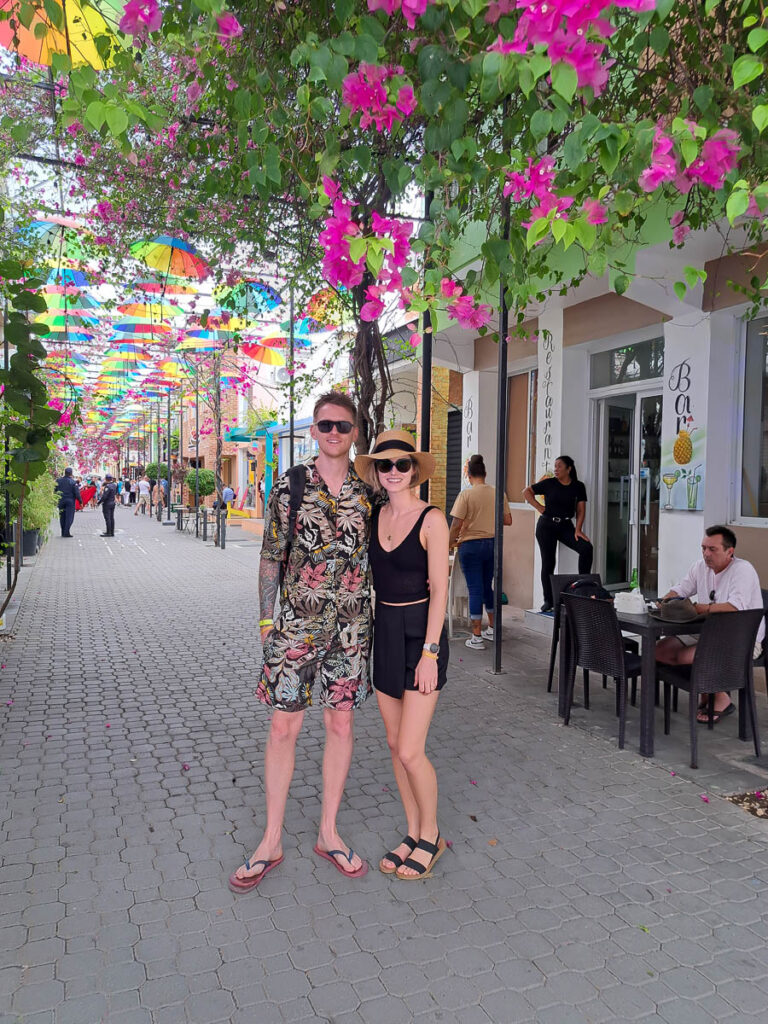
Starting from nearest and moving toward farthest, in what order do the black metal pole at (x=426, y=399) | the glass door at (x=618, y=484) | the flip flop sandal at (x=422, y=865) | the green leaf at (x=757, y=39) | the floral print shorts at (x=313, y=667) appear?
1. the green leaf at (x=757, y=39)
2. the floral print shorts at (x=313, y=667)
3. the flip flop sandal at (x=422, y=865)
4. the black metal pole at (x=426, y=399)
5. the glass door at (x=618, y=484)

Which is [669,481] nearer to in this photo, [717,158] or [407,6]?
[717,158]

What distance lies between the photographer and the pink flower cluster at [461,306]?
10.7ft

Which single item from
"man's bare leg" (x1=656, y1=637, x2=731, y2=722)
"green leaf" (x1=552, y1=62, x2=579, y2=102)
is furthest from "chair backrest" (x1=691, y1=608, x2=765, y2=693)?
"green leaf" (x1=552, y1=62, x2=579, y2=102)

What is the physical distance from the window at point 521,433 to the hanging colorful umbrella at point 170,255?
453 centimetres

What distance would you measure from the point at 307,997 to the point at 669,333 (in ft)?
21.9

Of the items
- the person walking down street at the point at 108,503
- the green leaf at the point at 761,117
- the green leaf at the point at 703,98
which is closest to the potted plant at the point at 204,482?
the person walking down street at the point at 108,503

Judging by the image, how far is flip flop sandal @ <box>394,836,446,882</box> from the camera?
3.18m

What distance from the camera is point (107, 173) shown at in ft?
23.7

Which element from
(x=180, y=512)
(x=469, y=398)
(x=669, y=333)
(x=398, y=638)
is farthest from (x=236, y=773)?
(x=180, y=512)

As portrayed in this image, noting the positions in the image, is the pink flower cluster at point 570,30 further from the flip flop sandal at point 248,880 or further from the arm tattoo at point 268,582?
the flip flop sandal at point 248,880

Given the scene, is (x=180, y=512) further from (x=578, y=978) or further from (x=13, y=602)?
(x=578, y=978)

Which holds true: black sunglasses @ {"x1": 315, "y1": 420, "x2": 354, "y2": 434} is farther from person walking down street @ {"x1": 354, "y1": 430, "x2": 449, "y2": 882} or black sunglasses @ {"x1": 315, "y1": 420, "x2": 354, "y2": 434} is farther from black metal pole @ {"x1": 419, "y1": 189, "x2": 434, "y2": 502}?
black metal pole @ {"x1": 419, "y1": 189, "x2": 434, "y2": 502}

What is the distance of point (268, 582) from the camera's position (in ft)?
10.3

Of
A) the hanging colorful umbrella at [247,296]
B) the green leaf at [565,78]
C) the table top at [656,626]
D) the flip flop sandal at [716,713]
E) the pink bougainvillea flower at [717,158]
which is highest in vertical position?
the hanging colorful umbrella at [247,296]
